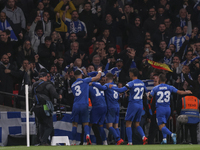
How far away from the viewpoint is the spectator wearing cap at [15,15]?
1695cm

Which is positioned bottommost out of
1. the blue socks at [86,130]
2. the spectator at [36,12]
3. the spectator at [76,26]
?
the blue socks at [86,130]

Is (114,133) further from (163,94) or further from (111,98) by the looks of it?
(163,94)

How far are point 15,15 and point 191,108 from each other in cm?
826

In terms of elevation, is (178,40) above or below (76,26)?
below

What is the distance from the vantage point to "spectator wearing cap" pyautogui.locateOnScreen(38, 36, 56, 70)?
1638cm

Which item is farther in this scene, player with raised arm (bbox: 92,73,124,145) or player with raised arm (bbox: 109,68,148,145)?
player with raised arm (bbox: 92,73,124,145)

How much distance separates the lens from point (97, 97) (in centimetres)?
1355

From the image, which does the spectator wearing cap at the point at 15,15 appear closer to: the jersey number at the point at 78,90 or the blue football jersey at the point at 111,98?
the jersey number at the point at 78,90

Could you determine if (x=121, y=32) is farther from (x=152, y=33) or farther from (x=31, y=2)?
(x=31, y=2)

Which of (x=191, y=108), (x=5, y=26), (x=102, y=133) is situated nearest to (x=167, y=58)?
(x=191, y=108)

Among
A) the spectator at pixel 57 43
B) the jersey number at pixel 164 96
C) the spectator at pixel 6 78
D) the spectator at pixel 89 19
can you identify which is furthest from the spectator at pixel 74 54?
the jersey number at pixel 164 96

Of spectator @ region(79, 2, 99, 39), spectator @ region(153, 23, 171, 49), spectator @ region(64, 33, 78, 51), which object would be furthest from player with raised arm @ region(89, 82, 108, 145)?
spectator @ region(153, 23, 171, 49)

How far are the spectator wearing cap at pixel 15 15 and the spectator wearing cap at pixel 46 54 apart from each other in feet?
4.07

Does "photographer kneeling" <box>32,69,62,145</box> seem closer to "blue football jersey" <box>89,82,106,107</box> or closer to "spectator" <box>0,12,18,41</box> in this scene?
"blue football jersey" <box>89,82,106,107</box>
